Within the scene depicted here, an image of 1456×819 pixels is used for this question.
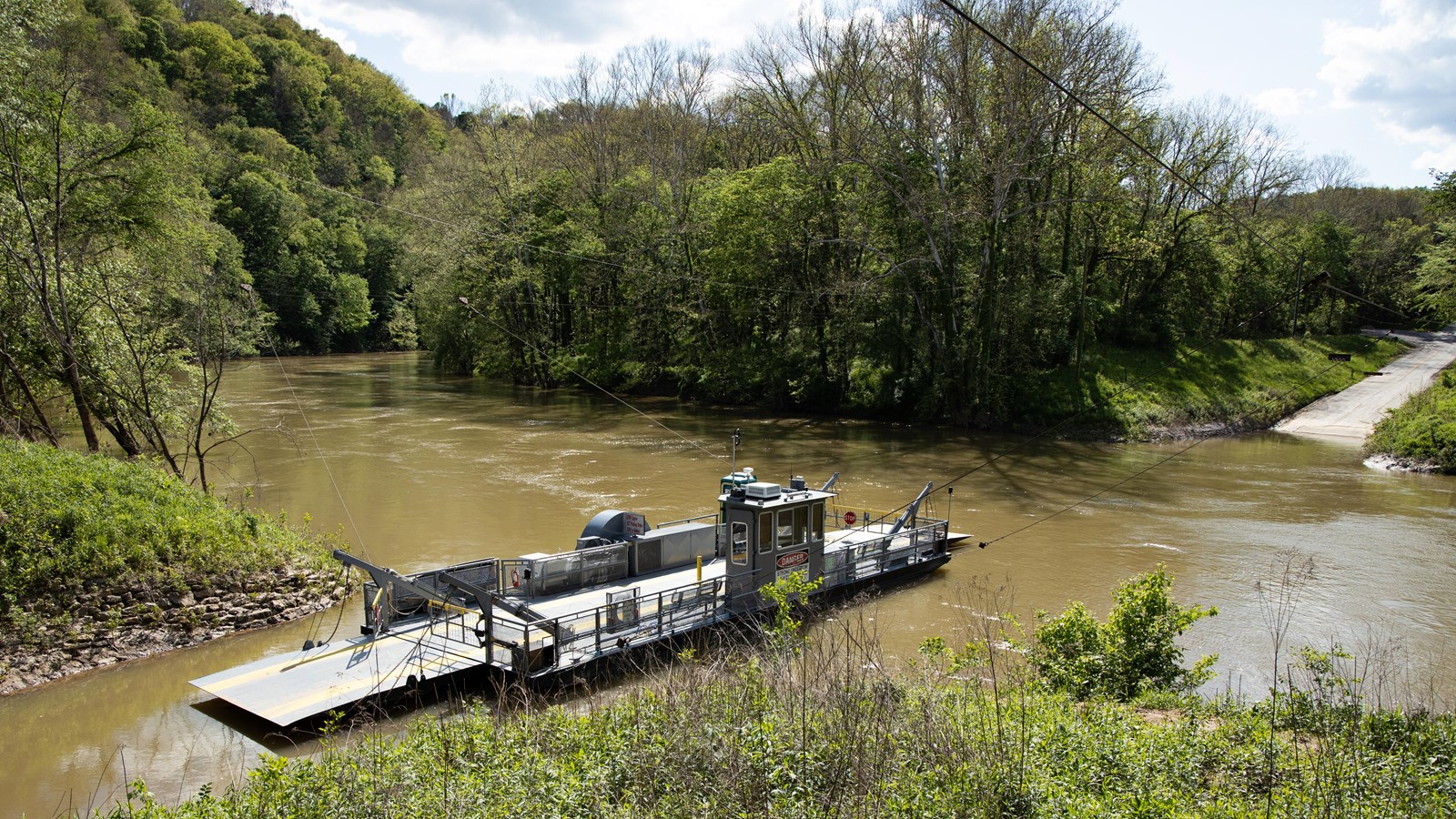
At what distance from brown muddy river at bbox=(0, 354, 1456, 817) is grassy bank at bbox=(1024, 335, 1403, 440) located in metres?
1.99

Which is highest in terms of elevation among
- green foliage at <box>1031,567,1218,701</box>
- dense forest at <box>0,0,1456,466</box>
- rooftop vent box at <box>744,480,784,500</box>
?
dense forest at <box>0,0,1456,466</box>

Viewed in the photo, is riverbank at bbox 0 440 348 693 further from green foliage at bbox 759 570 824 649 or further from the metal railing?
green foliage at bbox 759 570 824 649

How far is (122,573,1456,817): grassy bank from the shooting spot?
7152 mm

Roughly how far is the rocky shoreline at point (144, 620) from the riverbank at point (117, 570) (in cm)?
2

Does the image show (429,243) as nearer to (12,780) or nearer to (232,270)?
Result: (232,270)

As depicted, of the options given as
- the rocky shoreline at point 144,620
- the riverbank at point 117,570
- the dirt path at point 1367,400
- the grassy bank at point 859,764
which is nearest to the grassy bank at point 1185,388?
the dirt path at point 1367,400

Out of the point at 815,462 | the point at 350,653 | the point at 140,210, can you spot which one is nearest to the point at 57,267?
the point at 140,210

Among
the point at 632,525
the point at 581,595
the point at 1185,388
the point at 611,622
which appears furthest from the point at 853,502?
the point at 1185,388

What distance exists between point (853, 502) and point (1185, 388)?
2537 cm

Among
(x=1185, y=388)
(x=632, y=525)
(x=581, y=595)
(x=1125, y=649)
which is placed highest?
(x=1185, y=388)

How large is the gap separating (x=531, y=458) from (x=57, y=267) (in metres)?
17.3

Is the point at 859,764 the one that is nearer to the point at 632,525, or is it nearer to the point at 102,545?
the point at 632,525

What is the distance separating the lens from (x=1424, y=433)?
32781 millimetres

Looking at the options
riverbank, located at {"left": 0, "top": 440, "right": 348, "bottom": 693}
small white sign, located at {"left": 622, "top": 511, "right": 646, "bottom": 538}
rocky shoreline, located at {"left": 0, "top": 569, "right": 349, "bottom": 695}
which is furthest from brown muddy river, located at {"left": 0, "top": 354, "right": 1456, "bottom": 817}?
small white sign, located at {"left": 622, "top": 511, "right": 646, "bottom": 538}
